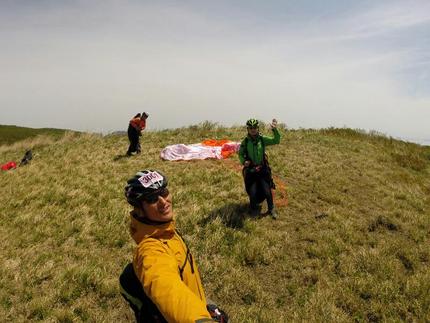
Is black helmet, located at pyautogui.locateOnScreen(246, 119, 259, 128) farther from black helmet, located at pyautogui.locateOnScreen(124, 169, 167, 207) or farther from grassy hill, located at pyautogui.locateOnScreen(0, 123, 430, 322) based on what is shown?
black helmet, located at pyautogui.locateOnScreen(124, 169, 167, 207)

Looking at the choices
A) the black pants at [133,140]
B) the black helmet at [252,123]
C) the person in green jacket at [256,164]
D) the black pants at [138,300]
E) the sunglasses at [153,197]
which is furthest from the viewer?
the black pants at [133,140]

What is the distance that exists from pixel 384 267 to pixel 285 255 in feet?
6.56

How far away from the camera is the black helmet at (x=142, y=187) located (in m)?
3.17

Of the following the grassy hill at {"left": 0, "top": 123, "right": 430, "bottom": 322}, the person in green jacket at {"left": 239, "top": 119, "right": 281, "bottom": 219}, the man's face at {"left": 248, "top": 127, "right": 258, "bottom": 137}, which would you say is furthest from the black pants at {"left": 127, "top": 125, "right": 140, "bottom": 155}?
the man's face at {"left": 248, "top": 127, "right": 258, "bottom": 137}

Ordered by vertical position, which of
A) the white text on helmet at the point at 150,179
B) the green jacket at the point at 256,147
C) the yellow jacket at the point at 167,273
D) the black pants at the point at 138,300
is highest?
the green jacket at the point at 256,147

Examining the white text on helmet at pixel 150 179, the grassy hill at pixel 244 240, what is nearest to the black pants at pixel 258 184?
the grassy hill at pixel 244 240

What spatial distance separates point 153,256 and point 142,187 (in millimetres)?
611

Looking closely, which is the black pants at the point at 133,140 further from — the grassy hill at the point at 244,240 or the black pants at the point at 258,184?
the black pants at the point at 258,184

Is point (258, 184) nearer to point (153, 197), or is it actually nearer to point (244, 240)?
point (244, 240)

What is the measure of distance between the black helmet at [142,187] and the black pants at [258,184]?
24.9 feet

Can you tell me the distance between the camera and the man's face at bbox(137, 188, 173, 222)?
317cm

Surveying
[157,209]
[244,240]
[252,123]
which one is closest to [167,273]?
[157,209]

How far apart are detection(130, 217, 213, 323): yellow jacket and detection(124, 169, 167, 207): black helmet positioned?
19 centimetres

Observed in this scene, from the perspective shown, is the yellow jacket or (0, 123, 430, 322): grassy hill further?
(0, 123, 430, 322): grassy hill
